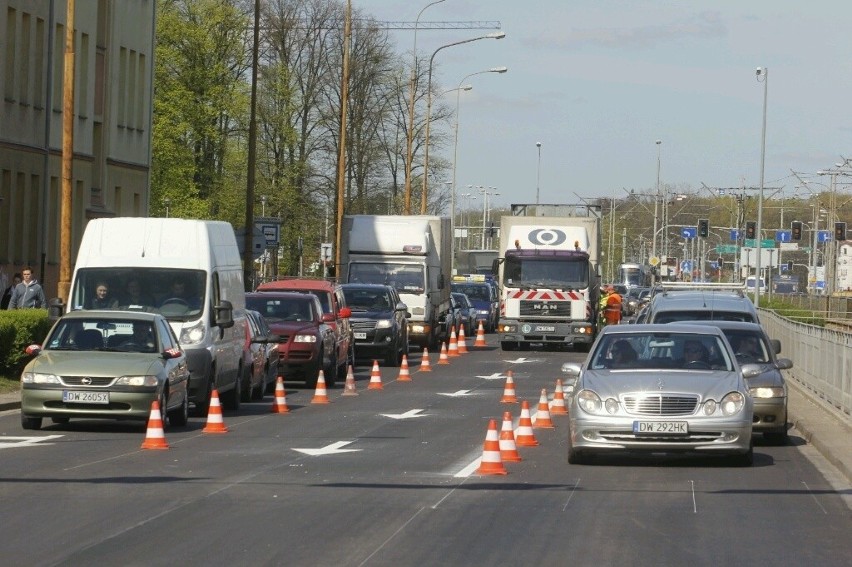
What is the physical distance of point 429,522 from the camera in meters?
11.8

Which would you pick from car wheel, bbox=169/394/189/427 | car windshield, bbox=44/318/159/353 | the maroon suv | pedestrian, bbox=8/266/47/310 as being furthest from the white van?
pedestrian, bbox=8/266/47/310

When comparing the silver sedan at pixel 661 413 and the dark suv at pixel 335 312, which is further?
the dark suv at pixel 335 312

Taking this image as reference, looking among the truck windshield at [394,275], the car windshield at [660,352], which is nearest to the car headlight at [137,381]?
the car windshield at [660,352]

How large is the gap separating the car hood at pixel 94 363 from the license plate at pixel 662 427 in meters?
6.31

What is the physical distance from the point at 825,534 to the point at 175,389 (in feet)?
34.3

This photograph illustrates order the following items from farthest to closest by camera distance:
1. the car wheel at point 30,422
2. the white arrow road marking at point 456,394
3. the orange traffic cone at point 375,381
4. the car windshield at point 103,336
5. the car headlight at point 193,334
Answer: the orange traffic cone at point 375,381, the white arrow road marking at point 456,394, the car headlight at point 193,334, the car windshield at point 103,336, the car wheel at point 30,422

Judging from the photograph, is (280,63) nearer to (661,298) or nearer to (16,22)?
(16,22)

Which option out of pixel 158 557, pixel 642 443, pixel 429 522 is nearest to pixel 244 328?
pixel 642 443

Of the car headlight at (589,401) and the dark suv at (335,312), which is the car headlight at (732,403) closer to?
the car headlight at (589,401)

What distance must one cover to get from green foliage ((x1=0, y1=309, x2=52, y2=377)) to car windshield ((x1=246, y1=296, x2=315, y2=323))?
5.36 meters

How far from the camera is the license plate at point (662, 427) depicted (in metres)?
15.7

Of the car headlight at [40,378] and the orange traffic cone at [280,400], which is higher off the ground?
the car headlight at [40,378]

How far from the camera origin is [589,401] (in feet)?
52.3

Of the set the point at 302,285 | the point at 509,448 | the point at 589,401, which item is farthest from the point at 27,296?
the point at 589,401
